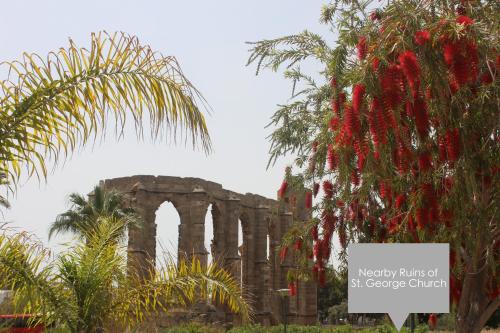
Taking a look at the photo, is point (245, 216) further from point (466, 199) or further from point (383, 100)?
point (383, 100)

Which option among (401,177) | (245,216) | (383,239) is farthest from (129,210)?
(401,177)

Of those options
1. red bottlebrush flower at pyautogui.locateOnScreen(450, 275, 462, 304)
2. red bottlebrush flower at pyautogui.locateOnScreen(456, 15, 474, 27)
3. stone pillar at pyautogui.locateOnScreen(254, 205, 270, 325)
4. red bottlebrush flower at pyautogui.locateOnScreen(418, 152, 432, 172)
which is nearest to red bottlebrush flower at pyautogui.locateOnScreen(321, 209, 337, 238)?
red bottlebrush flower at pyautogui.locateOnScreen(450, 275, 462, 304)

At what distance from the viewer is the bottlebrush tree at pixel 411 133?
6.57 m

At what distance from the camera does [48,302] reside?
22.8ft

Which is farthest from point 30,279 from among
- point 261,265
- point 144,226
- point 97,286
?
point 261,265

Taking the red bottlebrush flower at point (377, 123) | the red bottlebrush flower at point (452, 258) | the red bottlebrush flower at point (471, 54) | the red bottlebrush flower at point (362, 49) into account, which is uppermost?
the red bottlebrush flower at point (362, 49)

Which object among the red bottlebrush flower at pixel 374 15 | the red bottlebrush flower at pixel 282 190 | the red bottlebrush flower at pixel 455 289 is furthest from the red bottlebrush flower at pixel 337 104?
the red bottlebrush flower at pixel 282 190

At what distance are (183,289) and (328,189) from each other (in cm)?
531

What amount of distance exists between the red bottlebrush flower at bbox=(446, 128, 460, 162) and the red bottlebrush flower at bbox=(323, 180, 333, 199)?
4.31 meters

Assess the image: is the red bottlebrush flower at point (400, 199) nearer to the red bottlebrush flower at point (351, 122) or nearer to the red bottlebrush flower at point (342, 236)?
the red bottlebrush flower at point (342, 236)

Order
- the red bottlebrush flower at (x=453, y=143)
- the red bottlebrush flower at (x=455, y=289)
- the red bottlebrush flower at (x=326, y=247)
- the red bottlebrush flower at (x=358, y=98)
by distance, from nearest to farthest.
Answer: the red bottlebrush flower at (x=358, y=98)
the red bottlebrush flower at (x=453, y=143)
the red bottlebrush flower at (x=455, y=289)
the red bottlebrush flower at (x=326, y=247)

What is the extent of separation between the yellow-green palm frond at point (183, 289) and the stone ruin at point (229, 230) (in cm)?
2661

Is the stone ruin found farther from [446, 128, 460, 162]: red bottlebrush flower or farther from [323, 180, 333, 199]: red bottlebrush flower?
[446, 128, 460, 162]: red bottlebrush flower

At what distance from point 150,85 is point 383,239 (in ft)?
27.3
